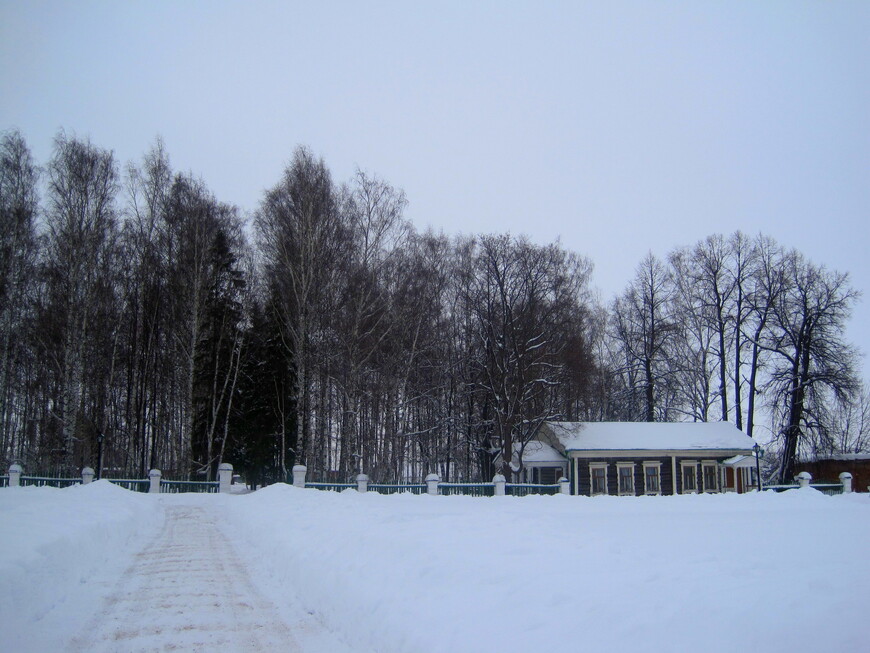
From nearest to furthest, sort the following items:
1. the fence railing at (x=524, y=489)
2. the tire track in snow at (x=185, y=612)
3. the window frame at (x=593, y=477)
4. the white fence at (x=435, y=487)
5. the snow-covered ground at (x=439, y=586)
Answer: the snow-covered ground at (x=439, y=586) → the tire track in snow at (x=185, y=612) → the white fence at (x=435, y=487) → the fence railing at (x=524, y=489) → the window frame at (x=593, y=477)

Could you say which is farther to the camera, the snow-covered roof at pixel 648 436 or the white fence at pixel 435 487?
the snow-covered roof at pixel 648 436

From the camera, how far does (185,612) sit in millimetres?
7566

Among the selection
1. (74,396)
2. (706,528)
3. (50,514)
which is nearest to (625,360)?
(74,396)

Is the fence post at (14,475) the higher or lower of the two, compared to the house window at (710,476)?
higher

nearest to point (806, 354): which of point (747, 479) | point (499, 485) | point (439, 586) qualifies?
point (747, 479)

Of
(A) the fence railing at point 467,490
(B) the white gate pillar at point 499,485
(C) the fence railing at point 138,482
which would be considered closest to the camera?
(B) the white gate pillar at point 499,485

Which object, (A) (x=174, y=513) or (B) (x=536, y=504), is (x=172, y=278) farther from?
(B) (x=536, y=504)

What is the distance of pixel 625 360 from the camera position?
165 feet

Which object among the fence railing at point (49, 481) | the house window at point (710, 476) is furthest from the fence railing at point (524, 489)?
the fence railing at point (49, 481)

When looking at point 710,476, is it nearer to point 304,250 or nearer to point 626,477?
point 626,477

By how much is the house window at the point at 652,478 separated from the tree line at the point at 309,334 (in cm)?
544

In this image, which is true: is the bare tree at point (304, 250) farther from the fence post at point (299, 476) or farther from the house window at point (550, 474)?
the house window at point (550, 474)

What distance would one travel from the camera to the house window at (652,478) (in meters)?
35.4

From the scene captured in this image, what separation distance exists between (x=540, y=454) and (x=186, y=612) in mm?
29807
